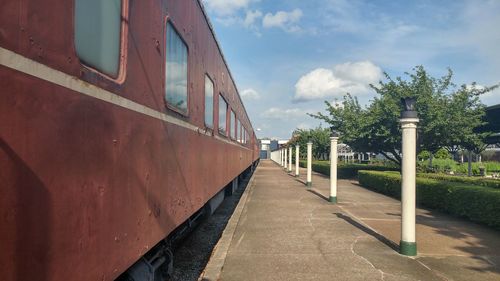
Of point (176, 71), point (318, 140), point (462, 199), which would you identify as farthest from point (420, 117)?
point (318, 140)

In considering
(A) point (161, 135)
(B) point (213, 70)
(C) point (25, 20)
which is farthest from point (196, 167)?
(C) point (25, 20)

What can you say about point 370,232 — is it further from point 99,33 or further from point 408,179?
point 99,33

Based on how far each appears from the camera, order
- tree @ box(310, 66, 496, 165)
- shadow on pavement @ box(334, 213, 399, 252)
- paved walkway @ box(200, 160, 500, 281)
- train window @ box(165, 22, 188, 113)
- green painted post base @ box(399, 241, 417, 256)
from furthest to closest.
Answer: tree @ box(310, 66, 496, 165), shadow on pavement @ box(334, 213, 399, 252), green painted post base @ box(399, 241, 417, 256), paved walkway @ box(200, 160, 500, 281), train window @ box(165, 22, 188, 113)

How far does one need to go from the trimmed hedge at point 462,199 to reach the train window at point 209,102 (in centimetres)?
542

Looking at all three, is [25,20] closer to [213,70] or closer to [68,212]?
[68,212]

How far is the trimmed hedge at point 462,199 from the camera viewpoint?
8609 mm

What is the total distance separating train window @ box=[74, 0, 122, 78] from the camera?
220cm

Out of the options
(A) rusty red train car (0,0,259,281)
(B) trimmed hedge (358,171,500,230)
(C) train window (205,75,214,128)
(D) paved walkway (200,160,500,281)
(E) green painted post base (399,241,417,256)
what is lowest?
(D) paved walkway (200,160,500,281)

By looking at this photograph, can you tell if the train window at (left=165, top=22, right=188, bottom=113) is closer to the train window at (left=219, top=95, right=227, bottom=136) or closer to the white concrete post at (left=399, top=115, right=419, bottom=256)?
the train window at (left=219, top=95, right=227, bottom=136)

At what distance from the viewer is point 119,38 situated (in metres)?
2.71

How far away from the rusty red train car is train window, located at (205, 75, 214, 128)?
1.77 m

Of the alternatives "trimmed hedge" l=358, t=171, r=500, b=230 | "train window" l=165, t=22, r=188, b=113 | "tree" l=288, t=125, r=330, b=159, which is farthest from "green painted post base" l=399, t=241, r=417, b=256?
"tree" l=288, t=125, r=330, b=159

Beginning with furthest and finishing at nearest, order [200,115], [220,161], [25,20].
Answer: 1. [220,161]
2. [200,115]
3. [25,20]

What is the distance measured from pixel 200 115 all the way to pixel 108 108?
3.06 metres
